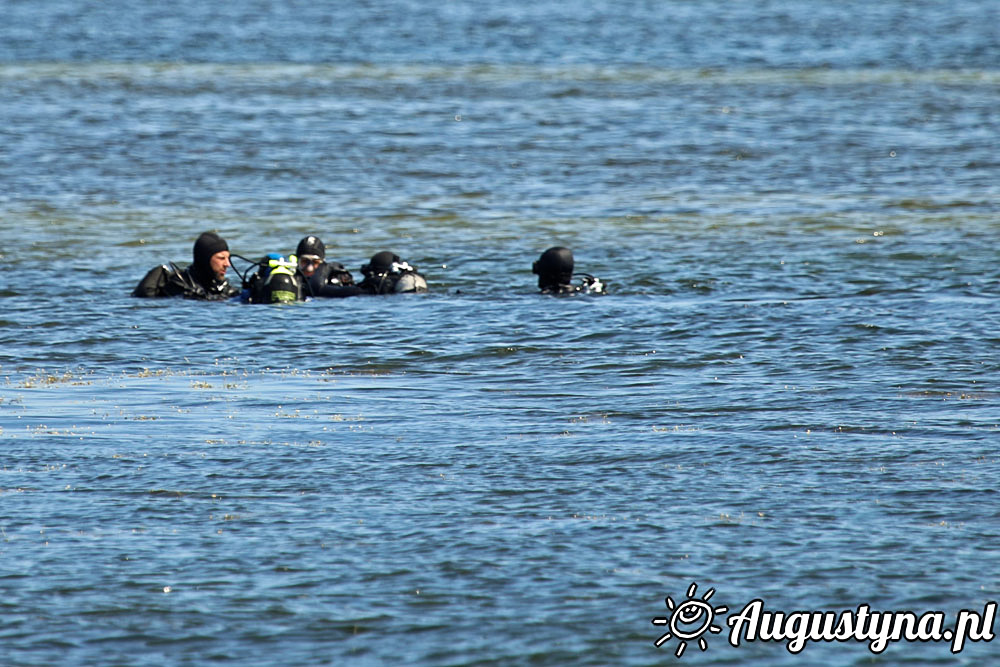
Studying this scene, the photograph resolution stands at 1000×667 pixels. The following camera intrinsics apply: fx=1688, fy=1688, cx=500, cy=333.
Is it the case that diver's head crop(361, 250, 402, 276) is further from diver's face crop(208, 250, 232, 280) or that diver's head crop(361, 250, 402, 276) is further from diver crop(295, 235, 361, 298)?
diver's face crop(208, 250, 232, 280)

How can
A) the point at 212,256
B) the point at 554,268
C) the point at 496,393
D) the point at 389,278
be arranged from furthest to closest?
the point at 389,278, the point at 212,256, the point at 554,268, the point at 496,393

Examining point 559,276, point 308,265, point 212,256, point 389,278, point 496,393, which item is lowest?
point 496,393

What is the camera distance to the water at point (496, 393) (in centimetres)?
855

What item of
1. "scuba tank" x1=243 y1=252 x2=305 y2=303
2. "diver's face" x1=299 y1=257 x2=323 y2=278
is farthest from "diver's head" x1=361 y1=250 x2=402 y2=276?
"scuba tank" x1=243 y1=252 x2=305 y2=303

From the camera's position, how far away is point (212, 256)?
1881 cm

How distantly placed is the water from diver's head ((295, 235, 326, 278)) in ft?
3.39

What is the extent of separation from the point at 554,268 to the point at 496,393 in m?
5.33

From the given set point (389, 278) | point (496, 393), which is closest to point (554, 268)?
point (389, 278)

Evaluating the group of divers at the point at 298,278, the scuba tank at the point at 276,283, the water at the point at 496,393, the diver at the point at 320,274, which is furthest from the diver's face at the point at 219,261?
the diver at the point at 320,274

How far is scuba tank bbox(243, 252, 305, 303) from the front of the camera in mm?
18391

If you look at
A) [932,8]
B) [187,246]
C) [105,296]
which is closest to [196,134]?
[187,246]

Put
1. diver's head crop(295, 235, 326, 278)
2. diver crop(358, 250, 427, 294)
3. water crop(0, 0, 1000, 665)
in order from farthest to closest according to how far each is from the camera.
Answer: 1. diver's head crop(295, 235, 326, 278)
2. diver crop(358, 250, 427, 294)
3. water crop(0, 0, 1000, 665)

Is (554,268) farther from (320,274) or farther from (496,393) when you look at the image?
(496,393)

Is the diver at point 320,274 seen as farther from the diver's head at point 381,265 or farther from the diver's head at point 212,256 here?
the diver's head at point 212,256
